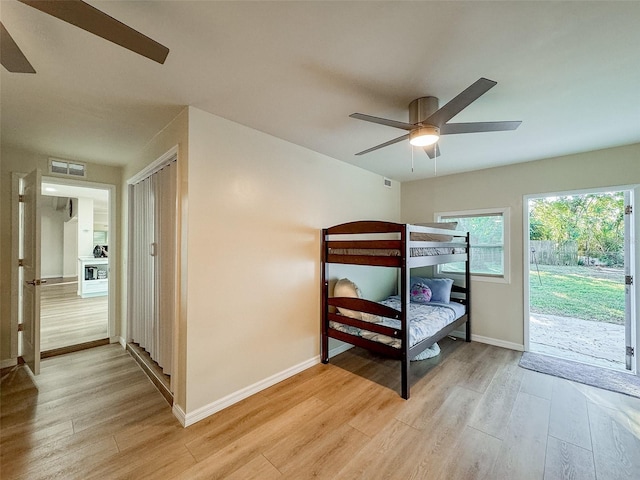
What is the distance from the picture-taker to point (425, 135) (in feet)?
6.09

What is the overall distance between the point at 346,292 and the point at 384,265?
72 centimetres

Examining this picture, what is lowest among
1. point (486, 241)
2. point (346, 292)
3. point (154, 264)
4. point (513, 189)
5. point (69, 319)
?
point (69, 319)

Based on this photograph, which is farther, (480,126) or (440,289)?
(440,289)

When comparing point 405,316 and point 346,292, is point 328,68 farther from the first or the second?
point 346,292

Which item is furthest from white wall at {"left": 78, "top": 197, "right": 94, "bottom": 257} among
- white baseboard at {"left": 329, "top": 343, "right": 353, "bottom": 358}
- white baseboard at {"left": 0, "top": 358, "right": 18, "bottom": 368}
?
white baseboard at {"left": 329, "top": 343, "right": 353, "bottom": 358}

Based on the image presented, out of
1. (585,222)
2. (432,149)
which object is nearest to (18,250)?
(432,149)

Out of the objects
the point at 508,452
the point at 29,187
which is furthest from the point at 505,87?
the point at 29,187

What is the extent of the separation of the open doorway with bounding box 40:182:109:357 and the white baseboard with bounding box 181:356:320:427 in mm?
2495

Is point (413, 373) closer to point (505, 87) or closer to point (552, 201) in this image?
point (505, 87)

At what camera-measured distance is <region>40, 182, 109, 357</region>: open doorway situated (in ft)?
12.1

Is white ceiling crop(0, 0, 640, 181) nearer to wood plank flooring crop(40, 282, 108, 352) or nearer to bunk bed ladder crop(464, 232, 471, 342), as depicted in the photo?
bunk bed ladder crop(464, 232, 471, 342)

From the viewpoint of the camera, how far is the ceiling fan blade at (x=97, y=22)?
0.91 meters

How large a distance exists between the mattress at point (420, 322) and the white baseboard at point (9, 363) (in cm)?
365

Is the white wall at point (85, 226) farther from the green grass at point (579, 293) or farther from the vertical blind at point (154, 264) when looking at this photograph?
the green grass at point (579, 293)
